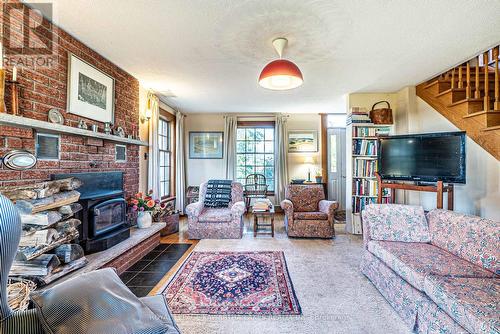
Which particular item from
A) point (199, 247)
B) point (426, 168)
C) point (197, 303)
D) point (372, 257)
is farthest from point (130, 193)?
point (426, 168)

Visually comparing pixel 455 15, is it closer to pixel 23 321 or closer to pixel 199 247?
pixel 23 321

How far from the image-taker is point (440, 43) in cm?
239

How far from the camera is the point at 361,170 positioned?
3.95 metres

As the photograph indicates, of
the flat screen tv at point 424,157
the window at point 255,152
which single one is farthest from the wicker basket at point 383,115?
the window at point 255,152

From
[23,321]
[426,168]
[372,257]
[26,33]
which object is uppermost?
[26,33]

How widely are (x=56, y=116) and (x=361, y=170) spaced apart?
419 centimetres

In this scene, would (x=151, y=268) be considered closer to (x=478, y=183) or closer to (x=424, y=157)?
(x=424, y=157)

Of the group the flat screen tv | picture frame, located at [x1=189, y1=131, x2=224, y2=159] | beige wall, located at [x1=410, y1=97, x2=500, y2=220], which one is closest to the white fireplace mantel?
picture frame, located at [x1=189, y1=131, x2=224, y2=159]

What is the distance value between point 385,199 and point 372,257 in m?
1.98

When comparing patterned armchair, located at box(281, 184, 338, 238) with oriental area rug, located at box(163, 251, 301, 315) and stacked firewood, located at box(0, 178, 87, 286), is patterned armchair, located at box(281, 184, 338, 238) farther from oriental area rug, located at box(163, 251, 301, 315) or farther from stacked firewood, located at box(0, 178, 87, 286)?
stacked firewood, located at box(0, 178, 87, 286)

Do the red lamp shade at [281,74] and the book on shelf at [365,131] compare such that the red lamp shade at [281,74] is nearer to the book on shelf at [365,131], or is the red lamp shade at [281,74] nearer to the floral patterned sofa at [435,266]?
the floral patterned sofa at [435,266]

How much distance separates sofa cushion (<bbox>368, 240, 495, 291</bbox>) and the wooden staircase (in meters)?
1.59

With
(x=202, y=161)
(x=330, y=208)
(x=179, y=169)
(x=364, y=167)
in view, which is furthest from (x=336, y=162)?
(x=179, y=169)

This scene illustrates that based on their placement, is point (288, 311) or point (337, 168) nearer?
point (288, 311)
